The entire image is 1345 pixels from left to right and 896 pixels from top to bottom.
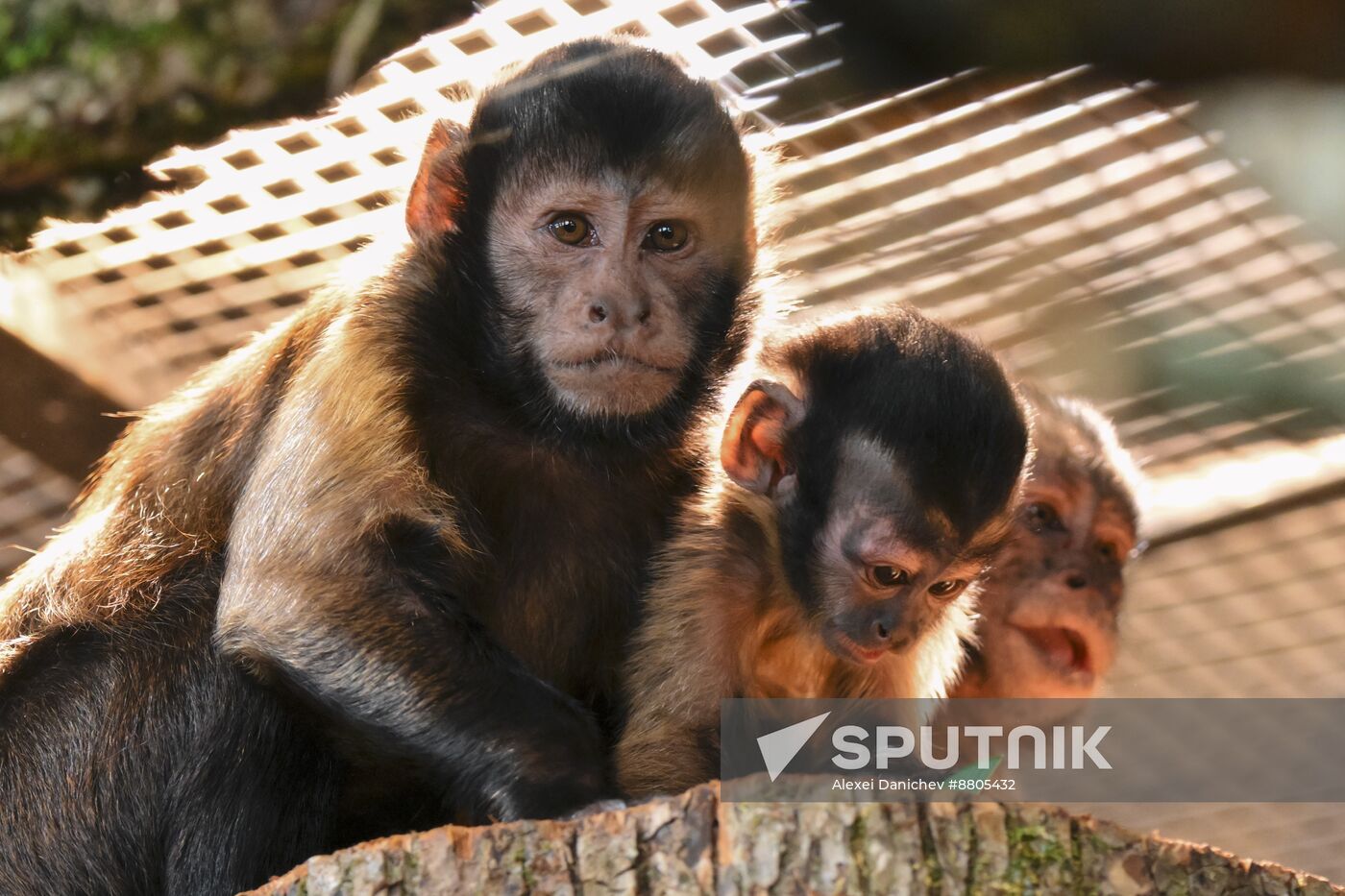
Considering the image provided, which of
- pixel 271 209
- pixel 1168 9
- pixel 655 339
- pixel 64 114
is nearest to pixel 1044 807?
pixel 655 339

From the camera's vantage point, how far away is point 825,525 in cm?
376

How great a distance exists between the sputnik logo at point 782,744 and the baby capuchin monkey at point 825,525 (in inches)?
5.3

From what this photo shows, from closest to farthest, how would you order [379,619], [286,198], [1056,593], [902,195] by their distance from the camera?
[379,619] < [1056,593] < [286,198] < [902,195]

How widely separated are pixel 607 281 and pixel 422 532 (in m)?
0.79

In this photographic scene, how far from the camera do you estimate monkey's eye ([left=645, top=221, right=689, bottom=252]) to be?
3906mm

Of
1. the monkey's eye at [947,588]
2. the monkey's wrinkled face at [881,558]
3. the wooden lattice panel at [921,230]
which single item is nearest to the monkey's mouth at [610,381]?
the monkey's wrinkled face at [881,558]

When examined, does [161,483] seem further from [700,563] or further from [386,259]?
[700,563]

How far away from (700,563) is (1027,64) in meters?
1.61

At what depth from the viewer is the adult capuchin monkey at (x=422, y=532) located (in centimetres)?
347

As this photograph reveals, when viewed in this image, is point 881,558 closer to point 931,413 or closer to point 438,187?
→ point 931,413

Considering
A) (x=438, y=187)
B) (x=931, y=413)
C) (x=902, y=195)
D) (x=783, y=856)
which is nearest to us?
(x=783, y=856)

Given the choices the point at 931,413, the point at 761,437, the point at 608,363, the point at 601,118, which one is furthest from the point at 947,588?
the point at 601,118

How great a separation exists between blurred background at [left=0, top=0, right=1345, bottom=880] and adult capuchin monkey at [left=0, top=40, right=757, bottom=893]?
0.49 metres

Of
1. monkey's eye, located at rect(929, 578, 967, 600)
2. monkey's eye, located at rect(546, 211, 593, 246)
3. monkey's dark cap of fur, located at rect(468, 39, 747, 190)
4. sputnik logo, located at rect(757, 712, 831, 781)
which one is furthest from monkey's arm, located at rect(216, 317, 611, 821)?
monkey's eye, located at rect(929, 578, 967, 600)
